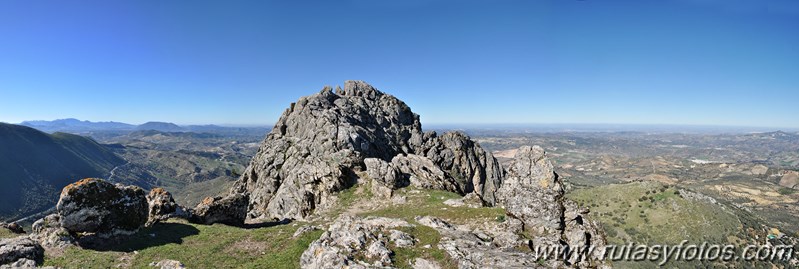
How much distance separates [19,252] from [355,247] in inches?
974

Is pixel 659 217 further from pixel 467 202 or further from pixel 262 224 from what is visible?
pixel 262 224

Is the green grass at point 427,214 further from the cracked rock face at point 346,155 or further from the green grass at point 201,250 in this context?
the green grass at point 201,250

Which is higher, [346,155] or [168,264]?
[346,155]

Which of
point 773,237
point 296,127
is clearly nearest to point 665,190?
point 773,237

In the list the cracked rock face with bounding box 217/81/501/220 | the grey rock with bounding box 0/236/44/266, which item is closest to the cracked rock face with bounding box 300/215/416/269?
the grey rock with bounding box 0/236/44/266

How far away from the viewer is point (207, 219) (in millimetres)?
41625

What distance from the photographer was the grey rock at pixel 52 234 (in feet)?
92.9

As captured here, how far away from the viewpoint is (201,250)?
2911 centimetres

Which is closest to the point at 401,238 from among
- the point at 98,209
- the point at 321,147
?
the point at 98,209

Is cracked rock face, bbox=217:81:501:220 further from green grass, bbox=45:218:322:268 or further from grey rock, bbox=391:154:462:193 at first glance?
green grass, bbox=45:218:322:268

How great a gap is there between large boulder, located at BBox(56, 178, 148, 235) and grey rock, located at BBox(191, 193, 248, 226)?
314 inches

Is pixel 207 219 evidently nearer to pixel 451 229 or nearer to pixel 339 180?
pixel 339 180

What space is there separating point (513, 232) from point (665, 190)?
7755 centimetres

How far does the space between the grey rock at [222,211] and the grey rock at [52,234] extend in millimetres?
12127
